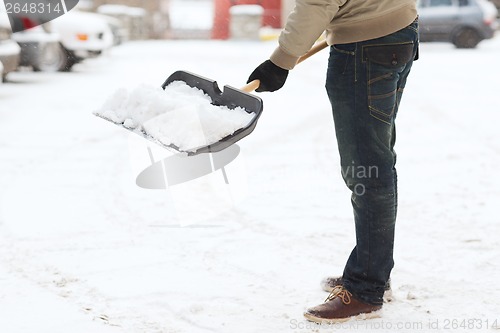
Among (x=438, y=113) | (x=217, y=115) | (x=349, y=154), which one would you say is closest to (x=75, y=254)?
(x=217, y=115)

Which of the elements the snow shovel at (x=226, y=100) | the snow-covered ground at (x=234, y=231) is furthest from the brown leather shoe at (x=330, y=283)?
the snow shovel at (x=226, y=100)

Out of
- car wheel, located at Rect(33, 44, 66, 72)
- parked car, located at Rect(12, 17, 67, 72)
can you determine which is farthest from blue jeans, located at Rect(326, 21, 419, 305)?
car wheel, located at Rect(33, 44, 66, 72)

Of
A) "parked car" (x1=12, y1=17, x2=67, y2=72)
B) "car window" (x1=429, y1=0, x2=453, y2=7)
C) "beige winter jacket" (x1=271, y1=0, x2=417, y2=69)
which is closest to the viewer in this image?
"beige winter jacket" (x1=271, y1=0, x2=417, y2=69)

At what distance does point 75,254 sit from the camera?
358cm

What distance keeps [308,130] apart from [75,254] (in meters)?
3.95

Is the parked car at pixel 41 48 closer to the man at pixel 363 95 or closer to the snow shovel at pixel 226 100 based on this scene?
the snow shovel at pixel 226 100

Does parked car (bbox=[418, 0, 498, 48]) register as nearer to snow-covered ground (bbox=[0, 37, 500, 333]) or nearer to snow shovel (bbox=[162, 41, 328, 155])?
snow-covered ground (bbox=[0, 37, 500, 333])

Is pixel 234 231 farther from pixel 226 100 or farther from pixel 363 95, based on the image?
pixel 363 95

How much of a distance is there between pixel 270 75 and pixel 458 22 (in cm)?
1449

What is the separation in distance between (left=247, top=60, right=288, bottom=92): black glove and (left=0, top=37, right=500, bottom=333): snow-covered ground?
2.98 ft

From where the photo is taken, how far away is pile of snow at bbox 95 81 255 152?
107 inches

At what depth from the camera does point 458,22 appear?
16.2 metres

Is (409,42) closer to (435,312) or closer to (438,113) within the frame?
(435,312)

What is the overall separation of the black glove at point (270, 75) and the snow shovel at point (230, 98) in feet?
0.09
